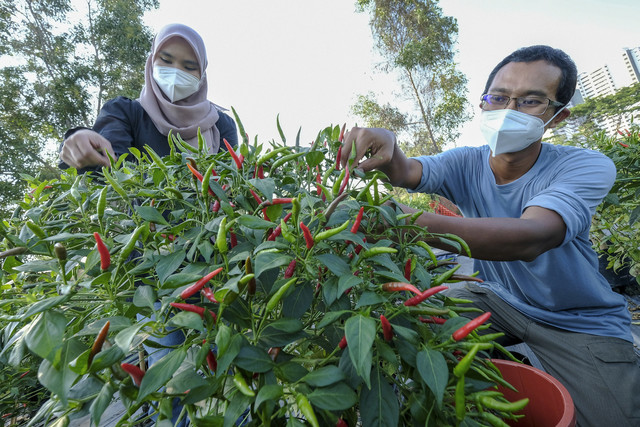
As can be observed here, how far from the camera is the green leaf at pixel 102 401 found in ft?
1.20

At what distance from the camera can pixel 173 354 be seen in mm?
397

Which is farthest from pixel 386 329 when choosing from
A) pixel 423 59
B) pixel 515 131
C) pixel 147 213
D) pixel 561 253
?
pixel 423 59

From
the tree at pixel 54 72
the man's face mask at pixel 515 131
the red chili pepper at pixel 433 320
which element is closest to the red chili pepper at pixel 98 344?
the red chili pepper at pixel 433 320

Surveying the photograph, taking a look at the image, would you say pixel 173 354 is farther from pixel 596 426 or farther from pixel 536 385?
pixel 596 426

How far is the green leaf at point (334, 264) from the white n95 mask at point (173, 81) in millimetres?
1596

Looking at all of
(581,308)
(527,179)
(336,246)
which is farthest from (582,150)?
(336,246)

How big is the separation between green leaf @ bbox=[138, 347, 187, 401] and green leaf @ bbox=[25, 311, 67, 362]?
100mm

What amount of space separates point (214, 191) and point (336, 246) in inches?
8.7

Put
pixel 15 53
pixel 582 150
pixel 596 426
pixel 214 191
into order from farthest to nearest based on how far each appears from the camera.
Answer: pixel 15 53, pixel 582 150, pixel 596 426, pixel 214 191

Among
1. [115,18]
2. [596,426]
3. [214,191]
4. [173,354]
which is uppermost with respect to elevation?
[115,18]

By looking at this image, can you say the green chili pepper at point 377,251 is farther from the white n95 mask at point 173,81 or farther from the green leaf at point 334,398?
the white n95 mask at point 173,81

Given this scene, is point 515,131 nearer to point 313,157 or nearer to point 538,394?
point 538,394

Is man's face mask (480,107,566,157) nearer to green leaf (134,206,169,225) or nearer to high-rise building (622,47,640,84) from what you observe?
green leaf (134,206,169,225)

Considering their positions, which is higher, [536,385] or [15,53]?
[15,53]
